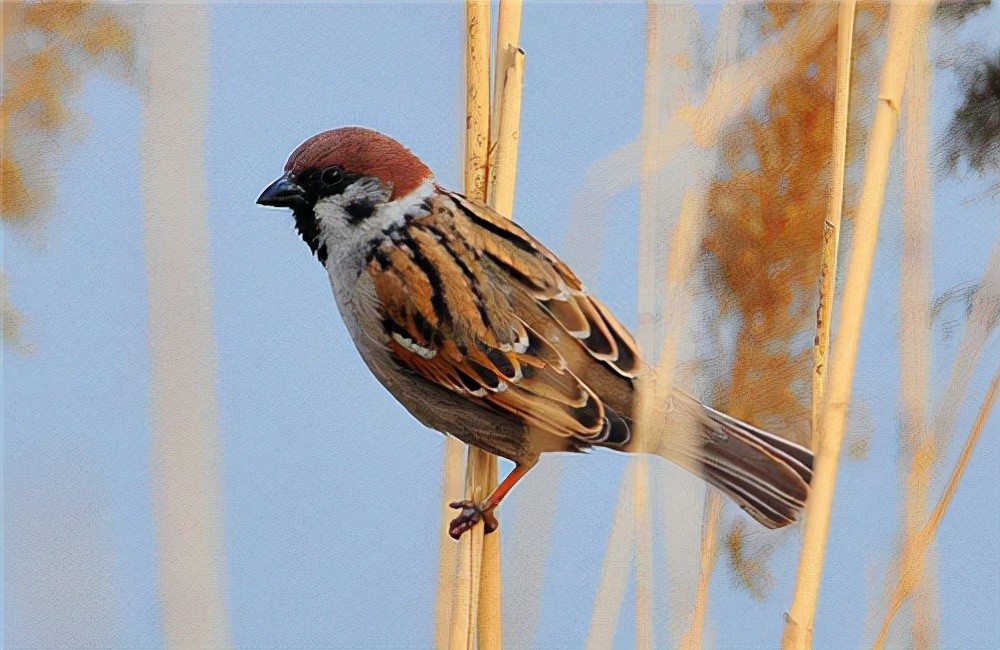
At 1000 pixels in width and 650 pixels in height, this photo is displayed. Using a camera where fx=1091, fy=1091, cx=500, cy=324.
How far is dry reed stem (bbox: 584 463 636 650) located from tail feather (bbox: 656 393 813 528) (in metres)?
0.07

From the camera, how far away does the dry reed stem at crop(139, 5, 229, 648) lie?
909 millimetres

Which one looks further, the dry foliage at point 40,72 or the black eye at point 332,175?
the black eye at point 332,175

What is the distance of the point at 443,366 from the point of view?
54.1 inches

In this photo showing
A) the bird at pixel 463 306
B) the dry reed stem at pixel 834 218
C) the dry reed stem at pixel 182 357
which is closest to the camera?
the dry reed stem at pixel 182 357

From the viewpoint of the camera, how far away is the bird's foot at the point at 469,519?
1.16m

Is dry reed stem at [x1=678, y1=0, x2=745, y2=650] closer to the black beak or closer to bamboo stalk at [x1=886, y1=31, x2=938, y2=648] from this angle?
bamboo stalk at [x1=886, y1=31, x2=938, y2=648]

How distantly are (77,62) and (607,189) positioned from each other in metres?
0.51

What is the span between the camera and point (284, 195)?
4.52ft

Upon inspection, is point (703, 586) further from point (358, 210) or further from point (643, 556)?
point (358, 210)

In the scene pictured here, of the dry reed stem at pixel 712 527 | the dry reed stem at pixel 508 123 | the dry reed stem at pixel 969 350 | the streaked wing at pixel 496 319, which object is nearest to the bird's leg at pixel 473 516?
the streaked wing at pixel 496 319

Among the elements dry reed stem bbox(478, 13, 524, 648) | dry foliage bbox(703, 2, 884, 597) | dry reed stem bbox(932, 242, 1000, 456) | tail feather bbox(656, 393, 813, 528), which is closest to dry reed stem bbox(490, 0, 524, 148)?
dry reed stem bbox(478, 13, 524, 648)

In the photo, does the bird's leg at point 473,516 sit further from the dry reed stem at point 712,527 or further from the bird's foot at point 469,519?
the dry reed stem at point 712,527

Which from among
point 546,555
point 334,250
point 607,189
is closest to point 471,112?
point 607,189

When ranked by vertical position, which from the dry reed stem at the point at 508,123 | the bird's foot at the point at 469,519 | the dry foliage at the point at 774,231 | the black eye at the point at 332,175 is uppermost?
the black eye at the point at 332,175
